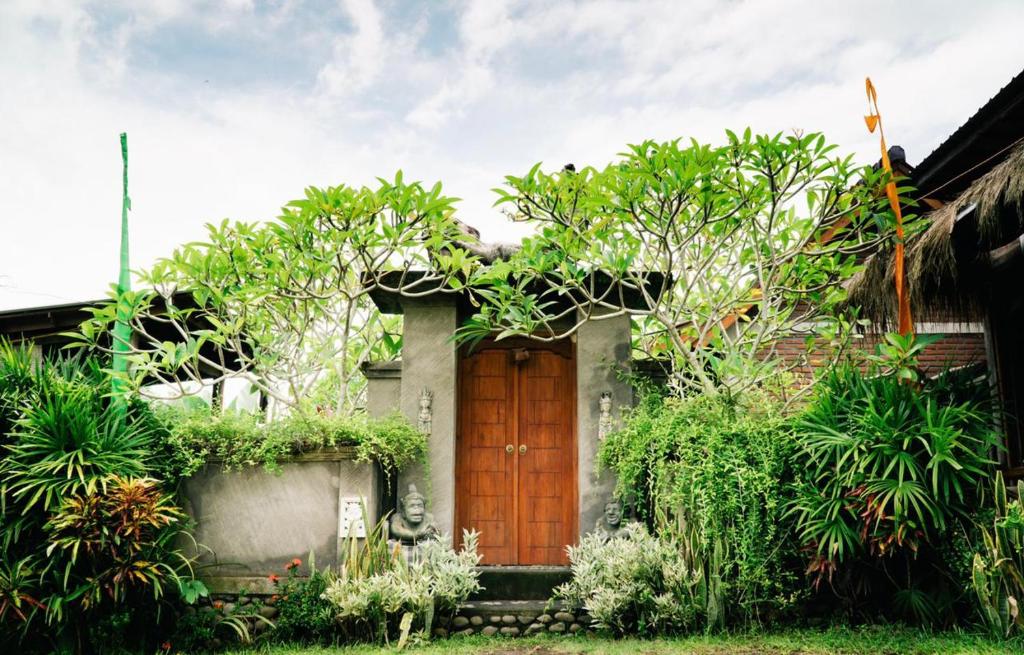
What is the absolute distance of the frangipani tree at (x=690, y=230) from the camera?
6.21 metres

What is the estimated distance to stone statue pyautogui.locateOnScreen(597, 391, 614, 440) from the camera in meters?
7.35

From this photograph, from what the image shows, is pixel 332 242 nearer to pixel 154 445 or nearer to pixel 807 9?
pixel 154 445

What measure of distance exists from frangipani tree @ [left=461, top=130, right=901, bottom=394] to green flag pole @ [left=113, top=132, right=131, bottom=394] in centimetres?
298

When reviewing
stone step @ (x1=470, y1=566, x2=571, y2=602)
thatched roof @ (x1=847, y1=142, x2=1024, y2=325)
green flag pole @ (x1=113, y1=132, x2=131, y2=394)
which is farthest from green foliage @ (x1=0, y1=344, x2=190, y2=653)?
thatched roof @ (x1=847, y1=142, x2=1024, y2=325)

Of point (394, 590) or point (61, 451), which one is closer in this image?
point (61, 451)

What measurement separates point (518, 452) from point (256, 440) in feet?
8.24

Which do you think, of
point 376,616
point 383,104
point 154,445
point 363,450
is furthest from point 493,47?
point 376,616

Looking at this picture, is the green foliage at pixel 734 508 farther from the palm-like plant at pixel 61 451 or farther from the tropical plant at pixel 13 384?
the tropical plant at pixel 13 384

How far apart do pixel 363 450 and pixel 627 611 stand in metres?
2.46

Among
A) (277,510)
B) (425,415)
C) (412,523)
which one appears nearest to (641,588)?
(412,523)

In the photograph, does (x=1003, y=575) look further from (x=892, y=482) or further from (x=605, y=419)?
(x=605, y=419)

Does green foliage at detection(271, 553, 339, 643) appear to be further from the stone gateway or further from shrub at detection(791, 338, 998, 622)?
shrub at detection(791, 338, 998, 622)

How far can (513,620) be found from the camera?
6.34 metres

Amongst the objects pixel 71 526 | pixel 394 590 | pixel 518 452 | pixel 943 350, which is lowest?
pixel 394 590
